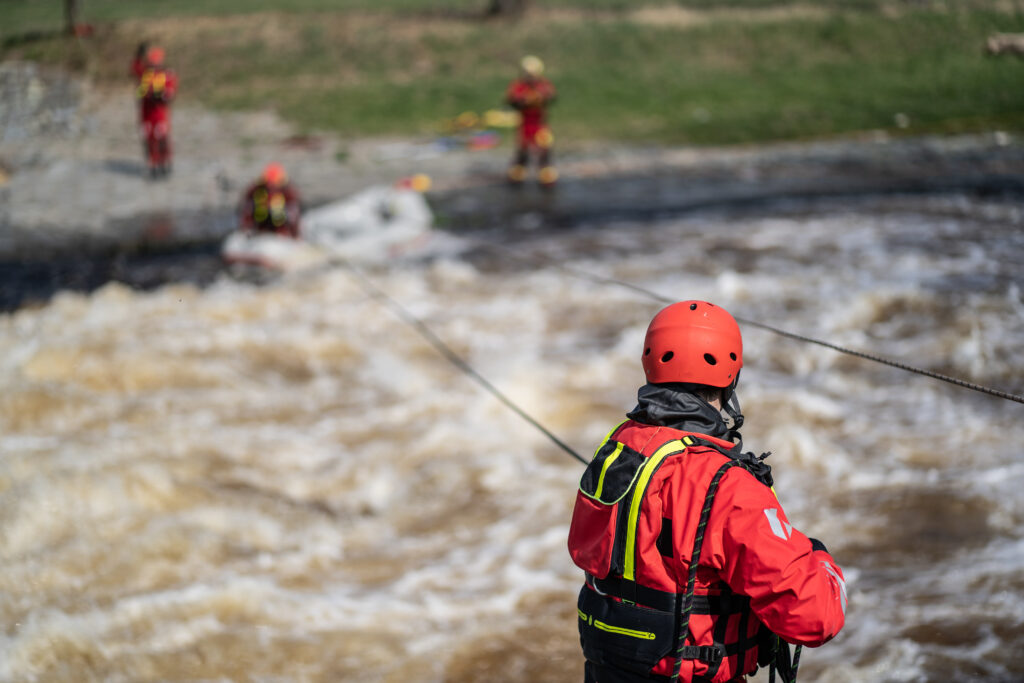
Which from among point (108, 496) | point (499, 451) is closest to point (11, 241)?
point (108, 496)

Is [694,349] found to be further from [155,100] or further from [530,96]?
[155,100]

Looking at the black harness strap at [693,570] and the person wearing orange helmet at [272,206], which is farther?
the person wearing orange helmet at [272,206]

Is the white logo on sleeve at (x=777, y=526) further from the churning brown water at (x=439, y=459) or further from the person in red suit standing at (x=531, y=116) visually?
the person in red suit standing at (x=531, y=116)

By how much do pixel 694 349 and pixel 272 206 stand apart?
9627mm

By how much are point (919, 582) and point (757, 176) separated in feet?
39.3

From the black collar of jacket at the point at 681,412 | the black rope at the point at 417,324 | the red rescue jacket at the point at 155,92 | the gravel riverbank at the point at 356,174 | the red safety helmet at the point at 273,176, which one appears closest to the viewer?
the black collar of jacket at the point at 681,412

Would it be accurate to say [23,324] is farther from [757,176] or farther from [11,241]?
[757,176]

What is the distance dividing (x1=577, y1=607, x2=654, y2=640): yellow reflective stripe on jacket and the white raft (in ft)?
31.1

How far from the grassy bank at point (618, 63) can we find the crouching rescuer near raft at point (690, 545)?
16743mm

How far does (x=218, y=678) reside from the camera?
16.3 ft

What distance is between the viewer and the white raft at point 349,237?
463 inches

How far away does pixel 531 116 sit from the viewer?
609 inches

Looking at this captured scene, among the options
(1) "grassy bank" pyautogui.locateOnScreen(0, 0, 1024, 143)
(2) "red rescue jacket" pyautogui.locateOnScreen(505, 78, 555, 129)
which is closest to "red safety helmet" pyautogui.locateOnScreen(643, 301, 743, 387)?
(2) "red rescue jacket" pyautogui.locateOnScreen(505, 78, 555, 129)

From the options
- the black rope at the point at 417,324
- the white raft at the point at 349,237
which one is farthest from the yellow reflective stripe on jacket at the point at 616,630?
the white raft at the point at 349,237
